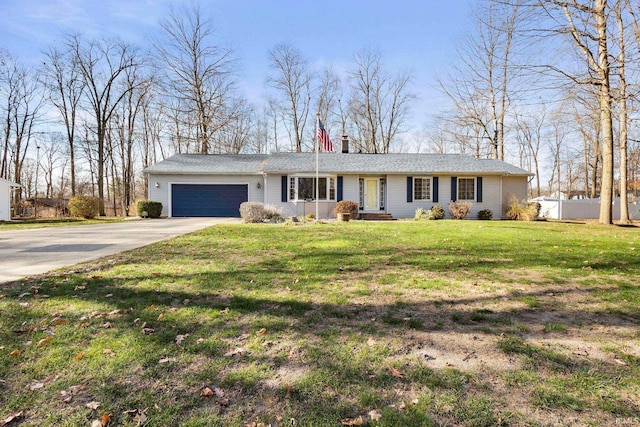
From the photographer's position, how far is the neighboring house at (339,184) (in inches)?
696

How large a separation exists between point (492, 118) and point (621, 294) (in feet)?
79.8

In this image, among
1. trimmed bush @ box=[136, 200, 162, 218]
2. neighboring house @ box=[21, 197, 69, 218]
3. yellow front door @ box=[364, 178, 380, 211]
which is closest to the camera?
trimmed bush @ box=[136, 200, 162, 218]

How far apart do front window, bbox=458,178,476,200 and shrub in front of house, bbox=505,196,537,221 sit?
1.96m

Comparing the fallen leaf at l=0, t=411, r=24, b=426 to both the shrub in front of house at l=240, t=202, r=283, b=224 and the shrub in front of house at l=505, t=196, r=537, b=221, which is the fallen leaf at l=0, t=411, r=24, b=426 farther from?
the shrub in front of house at l=505, t=196, r=537, b=221

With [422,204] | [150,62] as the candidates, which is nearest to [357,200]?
[422,204]

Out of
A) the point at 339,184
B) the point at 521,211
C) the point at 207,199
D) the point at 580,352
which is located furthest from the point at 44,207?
the point at 521,211

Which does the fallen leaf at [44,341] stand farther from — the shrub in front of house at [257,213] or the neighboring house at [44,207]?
the neighboring house at [44,207]

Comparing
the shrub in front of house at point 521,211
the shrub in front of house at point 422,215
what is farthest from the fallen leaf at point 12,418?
the shrub in front of house at point 521,211

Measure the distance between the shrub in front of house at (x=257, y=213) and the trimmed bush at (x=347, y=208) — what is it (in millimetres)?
3657

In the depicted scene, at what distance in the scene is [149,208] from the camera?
17.6 m

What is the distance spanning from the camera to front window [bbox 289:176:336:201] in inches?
692

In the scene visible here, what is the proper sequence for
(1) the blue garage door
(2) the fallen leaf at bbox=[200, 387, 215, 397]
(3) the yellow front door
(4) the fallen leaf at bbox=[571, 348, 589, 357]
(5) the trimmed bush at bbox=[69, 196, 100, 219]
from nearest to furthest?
(2) the fallen leaf at bbox=[200, 387, 215, 397] → (4) the fallen leaf at bbox=[571, 348, 589, 357] → (5) the trimmed bush at bbox=[69, 196, 100, 219] → (3) the yellow front door → (1) the blue garage door

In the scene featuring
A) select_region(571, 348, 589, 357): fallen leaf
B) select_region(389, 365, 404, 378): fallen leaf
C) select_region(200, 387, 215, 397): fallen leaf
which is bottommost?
select_region(200, 387, 215, 397): fallen leaf

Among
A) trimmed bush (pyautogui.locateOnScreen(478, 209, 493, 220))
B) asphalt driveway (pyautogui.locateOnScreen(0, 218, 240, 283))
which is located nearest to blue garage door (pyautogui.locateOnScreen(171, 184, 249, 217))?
asphalt driveway (pyautogui.locateOnScreen(0, 218, 240, 283))
